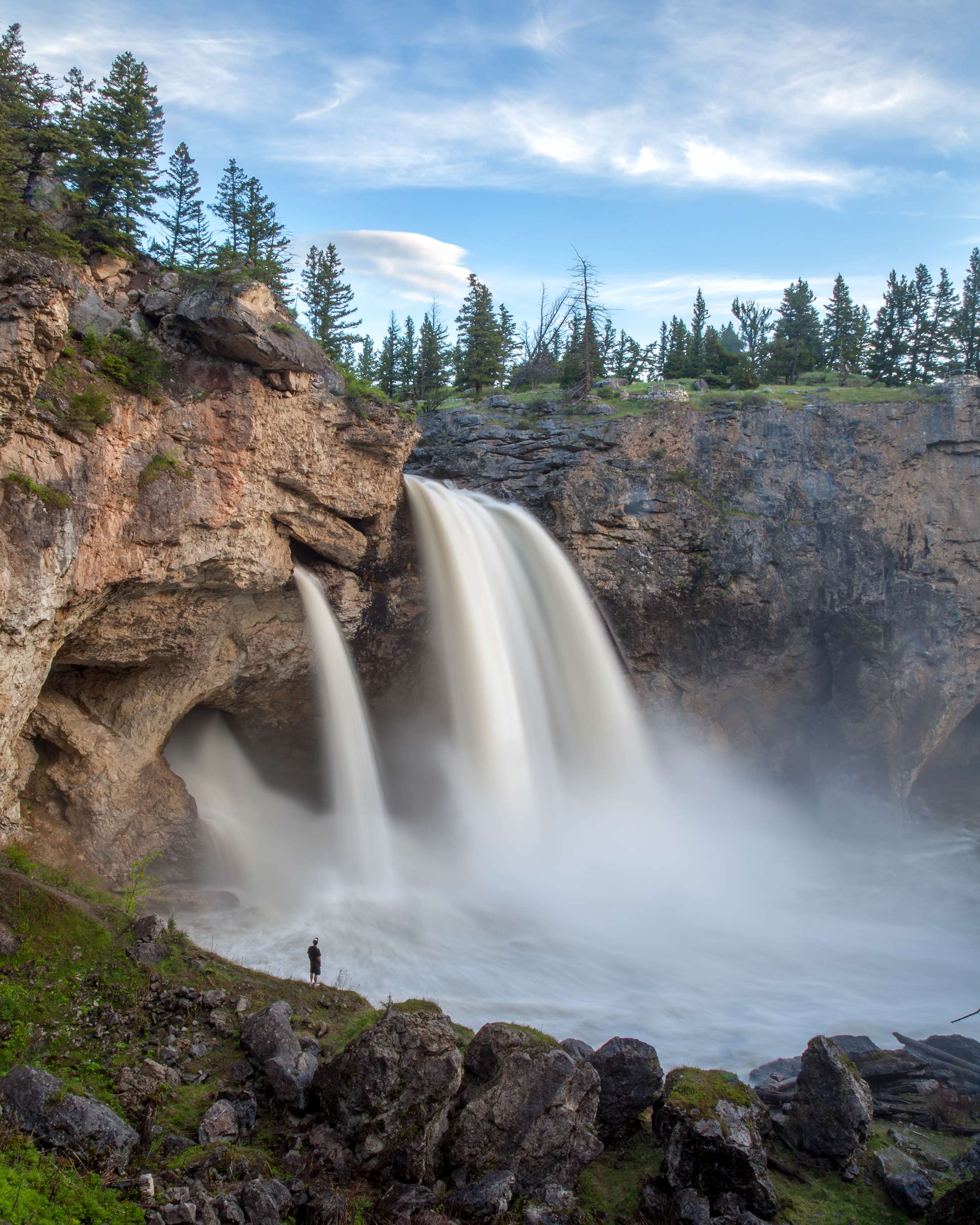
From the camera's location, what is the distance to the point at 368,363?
160 feet

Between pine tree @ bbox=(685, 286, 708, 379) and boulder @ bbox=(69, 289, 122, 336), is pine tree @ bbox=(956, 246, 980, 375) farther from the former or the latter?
boulder @ bbox=(69, 289, 122, 336)

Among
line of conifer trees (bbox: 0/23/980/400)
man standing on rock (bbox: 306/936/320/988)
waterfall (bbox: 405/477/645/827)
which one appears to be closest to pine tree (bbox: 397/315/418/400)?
line of conifer trees (bbox: 0/23/980/400)

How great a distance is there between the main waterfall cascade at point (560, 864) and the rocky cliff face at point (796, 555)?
2.17m

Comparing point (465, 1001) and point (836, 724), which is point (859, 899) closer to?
point (836, 724)

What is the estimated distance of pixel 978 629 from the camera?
26375mm

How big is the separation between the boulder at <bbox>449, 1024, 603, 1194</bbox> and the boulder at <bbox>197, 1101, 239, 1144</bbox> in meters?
2.22

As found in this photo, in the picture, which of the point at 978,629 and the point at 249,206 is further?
the point at 978,629

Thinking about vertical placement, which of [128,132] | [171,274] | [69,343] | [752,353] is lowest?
[69,343]

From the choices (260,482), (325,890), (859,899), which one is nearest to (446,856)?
(325,890)

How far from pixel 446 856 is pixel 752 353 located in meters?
37.3

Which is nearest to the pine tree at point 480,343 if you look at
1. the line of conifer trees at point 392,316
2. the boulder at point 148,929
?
the line of conifer trees at point 392,316

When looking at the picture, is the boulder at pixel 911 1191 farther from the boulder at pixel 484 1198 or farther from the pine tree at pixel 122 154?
the pine tree at pixel 122 154

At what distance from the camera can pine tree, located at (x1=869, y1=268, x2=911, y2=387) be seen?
1474 inches

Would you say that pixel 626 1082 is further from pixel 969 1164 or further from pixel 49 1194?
pixel 49 1194
